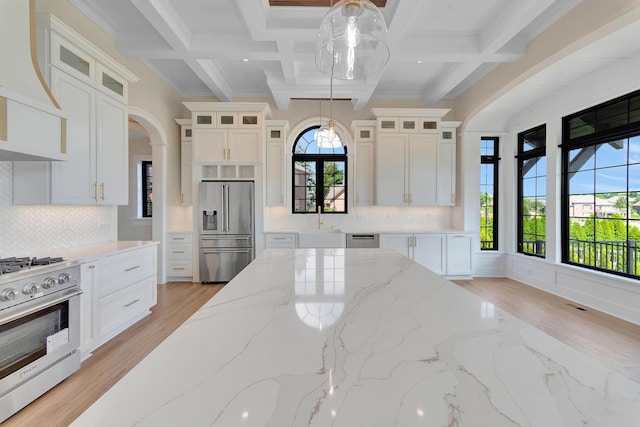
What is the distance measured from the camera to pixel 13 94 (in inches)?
72.7

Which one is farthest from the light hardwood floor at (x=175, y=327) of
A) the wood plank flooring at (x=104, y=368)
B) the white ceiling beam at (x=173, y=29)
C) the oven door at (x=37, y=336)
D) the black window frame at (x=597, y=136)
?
the white ceiling beam at (x=173, y=29)

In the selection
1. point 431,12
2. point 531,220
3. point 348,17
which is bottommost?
point 531,220

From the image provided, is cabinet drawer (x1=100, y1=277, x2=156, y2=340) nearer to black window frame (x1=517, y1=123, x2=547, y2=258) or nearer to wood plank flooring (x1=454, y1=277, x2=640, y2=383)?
wood plank flooring (x1=454, y1=277, x2=640, y2=383)

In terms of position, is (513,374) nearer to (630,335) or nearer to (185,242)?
(630,335)

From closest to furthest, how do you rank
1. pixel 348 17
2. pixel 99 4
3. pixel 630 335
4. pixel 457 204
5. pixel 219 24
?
1. pixel 348 17
2. pixel 630 335
3. pixel 99 4
4. pixel 219 24
5. pixel 457 204

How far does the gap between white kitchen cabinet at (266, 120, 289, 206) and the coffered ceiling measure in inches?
26.0

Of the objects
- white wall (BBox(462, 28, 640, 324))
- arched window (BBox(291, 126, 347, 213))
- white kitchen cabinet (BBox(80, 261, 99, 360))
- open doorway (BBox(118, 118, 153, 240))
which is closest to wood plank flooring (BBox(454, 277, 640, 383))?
white wall (BBox(462, 28, 640, 324))

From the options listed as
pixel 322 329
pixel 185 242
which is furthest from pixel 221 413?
pixel 185 242

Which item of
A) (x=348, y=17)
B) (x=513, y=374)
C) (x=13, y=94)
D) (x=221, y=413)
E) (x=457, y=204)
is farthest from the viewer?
(x=457, y=204)

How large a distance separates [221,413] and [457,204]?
5539mm

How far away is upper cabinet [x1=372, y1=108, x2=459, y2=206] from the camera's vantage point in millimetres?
4996

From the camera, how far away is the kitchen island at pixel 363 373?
50 centimetres

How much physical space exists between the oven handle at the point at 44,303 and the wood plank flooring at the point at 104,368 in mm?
623

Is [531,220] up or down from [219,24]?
down
